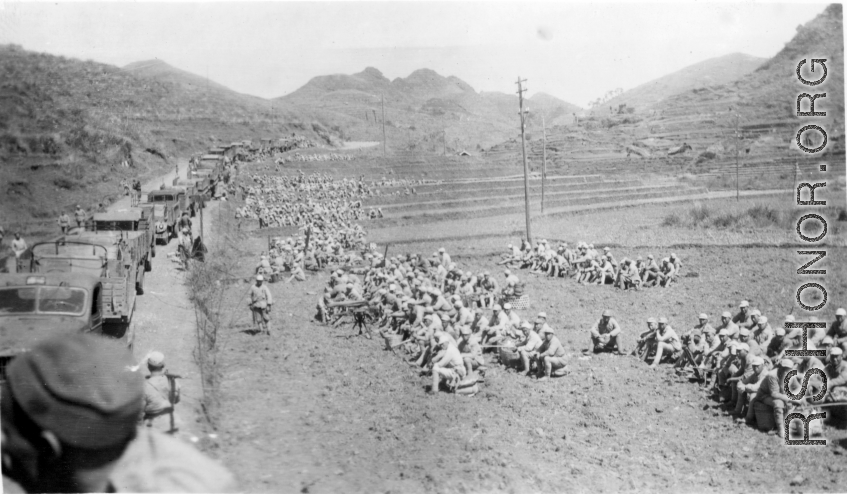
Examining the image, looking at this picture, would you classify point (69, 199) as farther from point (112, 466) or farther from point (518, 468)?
point (112, 466)

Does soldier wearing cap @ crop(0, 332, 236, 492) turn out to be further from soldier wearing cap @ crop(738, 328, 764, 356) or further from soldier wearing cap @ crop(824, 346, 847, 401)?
soldier wearing cap @ crop(738, 328, 764, 356)

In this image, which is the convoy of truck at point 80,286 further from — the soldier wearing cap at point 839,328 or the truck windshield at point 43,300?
the soldier wearing cap at point 839,328

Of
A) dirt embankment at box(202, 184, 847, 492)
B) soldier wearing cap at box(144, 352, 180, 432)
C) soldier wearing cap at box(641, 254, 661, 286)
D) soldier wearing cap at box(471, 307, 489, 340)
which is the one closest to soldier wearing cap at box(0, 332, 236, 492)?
soldier wearing cap at box(144, 352, 180, 432)

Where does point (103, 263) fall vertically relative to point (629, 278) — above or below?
above

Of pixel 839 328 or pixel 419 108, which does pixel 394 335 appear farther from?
pixel 419 108

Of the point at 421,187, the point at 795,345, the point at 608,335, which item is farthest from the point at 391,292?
the point at 421,187

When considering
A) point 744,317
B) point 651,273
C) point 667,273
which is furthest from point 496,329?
point 667,273

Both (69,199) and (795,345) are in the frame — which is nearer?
(795,345)

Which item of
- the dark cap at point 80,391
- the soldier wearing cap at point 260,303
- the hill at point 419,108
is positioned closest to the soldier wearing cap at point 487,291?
the soldier wearing cap at point 260,303
